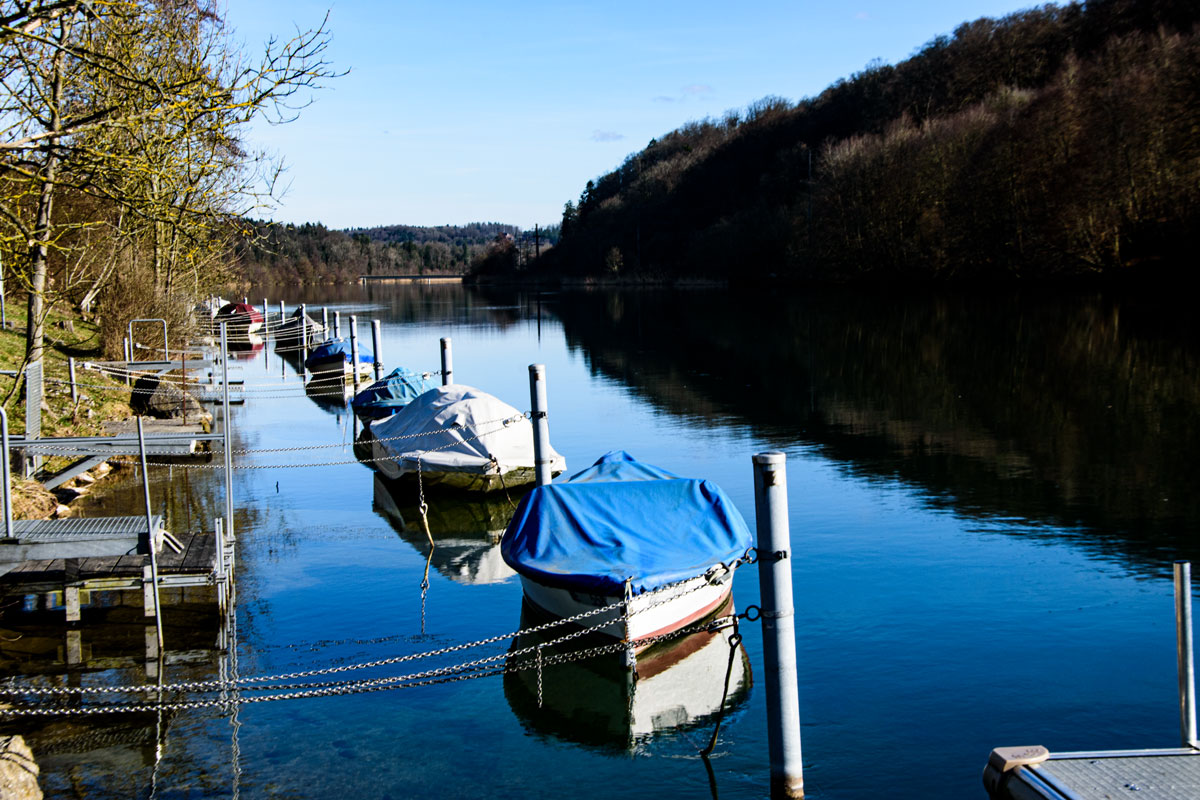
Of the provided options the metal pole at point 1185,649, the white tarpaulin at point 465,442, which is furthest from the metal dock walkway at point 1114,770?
the white tarpaulin at point 465,442

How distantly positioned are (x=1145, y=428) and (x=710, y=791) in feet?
60.1

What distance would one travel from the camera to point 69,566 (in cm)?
1201

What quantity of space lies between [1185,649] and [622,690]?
213 inches

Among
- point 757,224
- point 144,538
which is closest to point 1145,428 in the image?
point 144,538

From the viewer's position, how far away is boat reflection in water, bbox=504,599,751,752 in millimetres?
10148

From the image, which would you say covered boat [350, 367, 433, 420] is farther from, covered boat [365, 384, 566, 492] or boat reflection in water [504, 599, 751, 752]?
boat reflection in water [504, 599, 751, 752]

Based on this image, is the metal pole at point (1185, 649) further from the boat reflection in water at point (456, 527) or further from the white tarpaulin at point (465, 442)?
the white tarpaulin at point (465, 442)

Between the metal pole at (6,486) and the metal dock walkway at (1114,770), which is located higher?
the metal pole at (6,486)

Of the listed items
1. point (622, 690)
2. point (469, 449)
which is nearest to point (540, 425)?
point (469, 449)

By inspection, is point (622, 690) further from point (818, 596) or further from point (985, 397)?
point (985, 397)

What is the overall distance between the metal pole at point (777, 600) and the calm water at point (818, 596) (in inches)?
50.6

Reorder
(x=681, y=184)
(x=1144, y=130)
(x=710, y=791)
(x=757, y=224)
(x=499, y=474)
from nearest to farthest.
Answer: (x=710, y=791) < (x=499, y=474) < (x=1144, y=130) < (x=757, y=224) < (x=681, y=184)

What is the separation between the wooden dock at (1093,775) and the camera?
21.5 feet

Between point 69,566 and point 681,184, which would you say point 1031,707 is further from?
point 681,184
